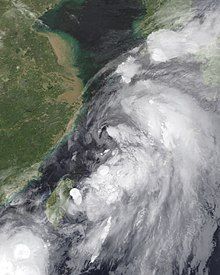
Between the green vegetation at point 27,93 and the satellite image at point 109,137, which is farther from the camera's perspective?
the green vegetation at point 27,93

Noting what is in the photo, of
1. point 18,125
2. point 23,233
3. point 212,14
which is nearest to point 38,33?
point 18,125

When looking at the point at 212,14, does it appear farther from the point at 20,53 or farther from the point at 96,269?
the point at 96,269

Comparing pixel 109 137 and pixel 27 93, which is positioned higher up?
pixel 27 93

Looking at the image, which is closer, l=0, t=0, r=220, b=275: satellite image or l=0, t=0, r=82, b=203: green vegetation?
l=0, t=0, r=220, b=275: satellite image

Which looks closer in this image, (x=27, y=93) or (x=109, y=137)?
(x=109, y=137)
